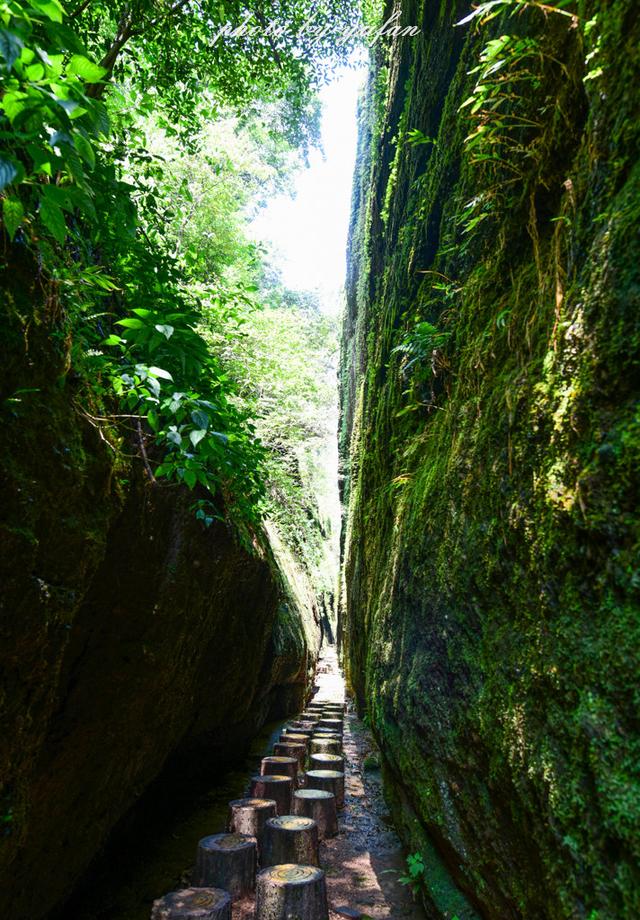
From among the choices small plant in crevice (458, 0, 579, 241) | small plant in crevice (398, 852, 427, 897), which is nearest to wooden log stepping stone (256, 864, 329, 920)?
small plant in crevice (398, 852, 427, 897)

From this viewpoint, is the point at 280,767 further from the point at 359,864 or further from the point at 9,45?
the point at 9,45

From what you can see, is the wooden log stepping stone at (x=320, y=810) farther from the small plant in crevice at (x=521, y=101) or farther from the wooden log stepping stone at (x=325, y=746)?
the small plant in crevice at (x=521, y=101)

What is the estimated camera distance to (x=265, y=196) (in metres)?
23.3

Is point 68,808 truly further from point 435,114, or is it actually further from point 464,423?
point 435,114

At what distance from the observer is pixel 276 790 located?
597 cm

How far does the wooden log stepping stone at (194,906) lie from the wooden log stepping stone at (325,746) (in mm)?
4244

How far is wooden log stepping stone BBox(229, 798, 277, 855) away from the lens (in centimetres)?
506

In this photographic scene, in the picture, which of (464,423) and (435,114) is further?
(435,114)

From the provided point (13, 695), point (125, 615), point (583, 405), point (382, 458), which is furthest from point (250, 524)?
point (583, 405)

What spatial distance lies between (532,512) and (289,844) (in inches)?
163

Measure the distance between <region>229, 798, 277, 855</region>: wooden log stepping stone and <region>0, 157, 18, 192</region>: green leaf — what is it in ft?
18.0

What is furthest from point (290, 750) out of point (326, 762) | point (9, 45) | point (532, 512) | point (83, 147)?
point (9, 45)

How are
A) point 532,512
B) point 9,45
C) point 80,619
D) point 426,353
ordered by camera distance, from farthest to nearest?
point 426,353 → point 80,619 → point 532,512 → point 9,45

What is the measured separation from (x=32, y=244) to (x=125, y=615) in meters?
2.46
